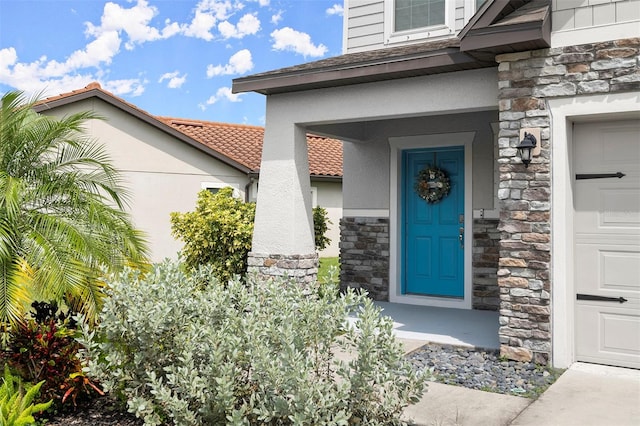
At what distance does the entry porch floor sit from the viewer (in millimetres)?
6809

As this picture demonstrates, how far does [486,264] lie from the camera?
28.0 feet

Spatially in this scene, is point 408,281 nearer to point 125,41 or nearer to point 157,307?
point 157,307

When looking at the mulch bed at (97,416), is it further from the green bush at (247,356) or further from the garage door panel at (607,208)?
the garage door panel at (607,208)

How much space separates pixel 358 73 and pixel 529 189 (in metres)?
2.55

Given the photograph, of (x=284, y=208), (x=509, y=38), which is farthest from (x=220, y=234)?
(x=509, y=38)

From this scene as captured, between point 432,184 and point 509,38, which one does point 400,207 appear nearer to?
point 432,184

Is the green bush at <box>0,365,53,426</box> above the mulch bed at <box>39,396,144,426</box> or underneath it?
above

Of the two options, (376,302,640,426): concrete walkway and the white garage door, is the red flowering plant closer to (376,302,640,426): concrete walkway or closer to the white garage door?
(376,302,640,426): concrete walkway

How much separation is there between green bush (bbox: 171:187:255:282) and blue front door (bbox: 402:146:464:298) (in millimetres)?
2591

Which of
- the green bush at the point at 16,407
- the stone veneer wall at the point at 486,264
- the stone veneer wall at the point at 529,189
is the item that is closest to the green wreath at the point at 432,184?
the stone veneer wall at the point at 486,264

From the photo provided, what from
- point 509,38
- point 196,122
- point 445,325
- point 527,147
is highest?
point 196,122

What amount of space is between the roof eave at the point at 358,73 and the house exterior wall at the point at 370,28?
2.31m

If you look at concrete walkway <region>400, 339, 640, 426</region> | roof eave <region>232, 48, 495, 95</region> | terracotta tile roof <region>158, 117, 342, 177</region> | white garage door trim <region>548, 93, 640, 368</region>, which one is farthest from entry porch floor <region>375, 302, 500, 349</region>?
terracotta tile roof <region>158, 117, 342, 177</region>

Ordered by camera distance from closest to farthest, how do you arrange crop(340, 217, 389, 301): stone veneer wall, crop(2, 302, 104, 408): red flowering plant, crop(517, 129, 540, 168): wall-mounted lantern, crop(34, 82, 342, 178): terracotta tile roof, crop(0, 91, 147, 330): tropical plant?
crop(2, 302, 104, 408): red flowering plant < crop(0, 91, 147, 330): tropical plant < crop(517, 129, 540, 168): wall-mounted lantern < crop(340, 217, 389, 301): stone veneer wall < crop(34, 82, 342, 178): terracotta tile roof
